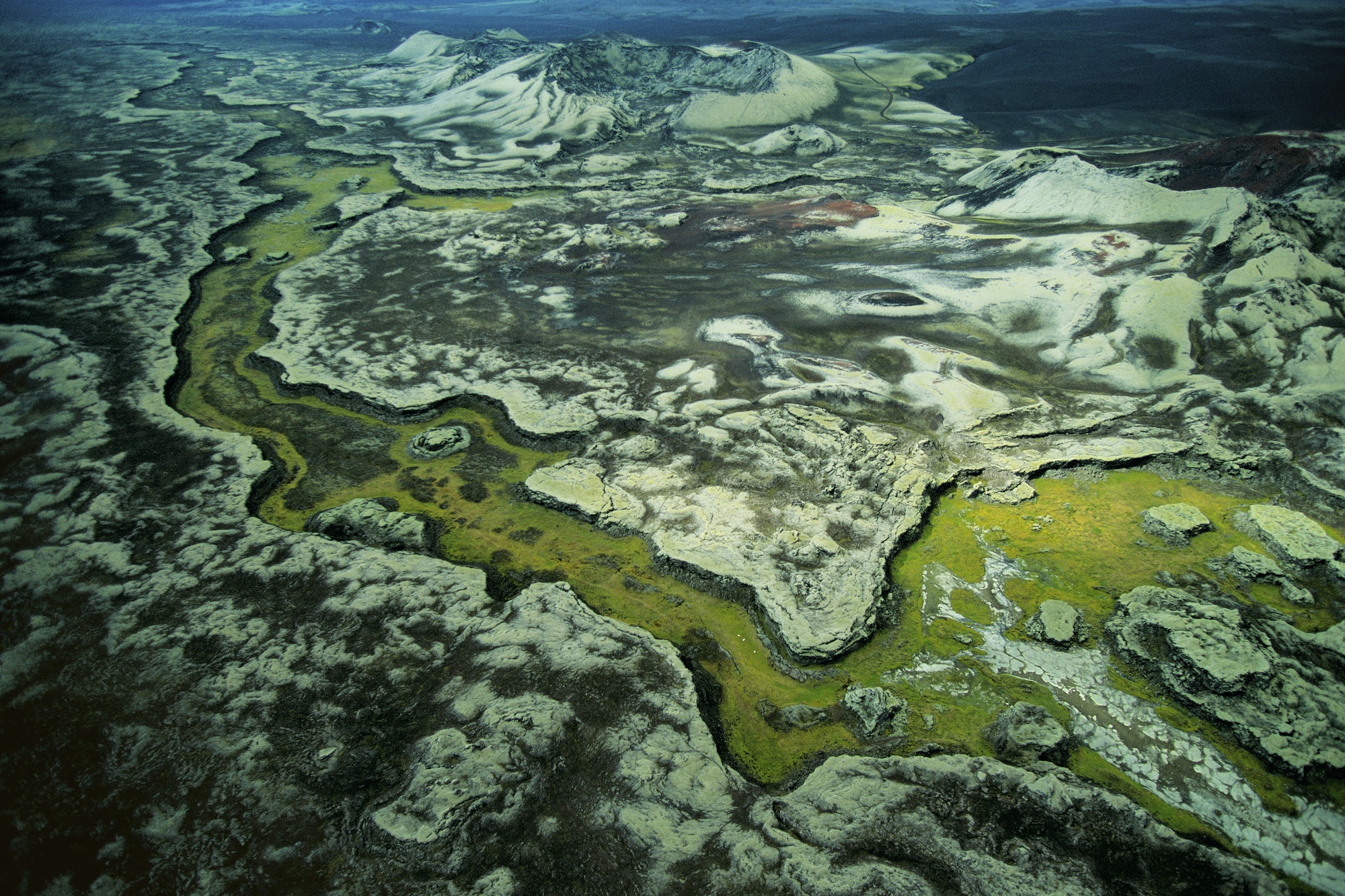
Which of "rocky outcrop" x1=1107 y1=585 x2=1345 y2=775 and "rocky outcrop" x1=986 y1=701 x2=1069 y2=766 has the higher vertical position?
"rocky outcrop" x1=1107 y1=585 x2=1345 y2=775

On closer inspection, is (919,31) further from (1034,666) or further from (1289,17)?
(1034,666)

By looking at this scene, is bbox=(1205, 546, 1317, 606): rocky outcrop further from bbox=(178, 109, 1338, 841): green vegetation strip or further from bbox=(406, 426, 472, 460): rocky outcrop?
bbox=(406, 426, 472, 460): rocky outcrop

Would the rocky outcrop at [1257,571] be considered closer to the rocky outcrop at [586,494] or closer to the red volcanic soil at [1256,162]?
the rocky outcrop at [586,494]

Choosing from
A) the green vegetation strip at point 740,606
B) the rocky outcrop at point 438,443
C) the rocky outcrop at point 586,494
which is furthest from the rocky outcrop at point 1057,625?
the rocky outcrop at point 438,443

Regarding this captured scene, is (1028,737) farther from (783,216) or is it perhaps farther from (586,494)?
(783,216)

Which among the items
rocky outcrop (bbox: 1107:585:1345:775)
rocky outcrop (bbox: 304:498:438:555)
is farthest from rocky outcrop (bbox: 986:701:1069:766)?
rocky outcrop (bbox: 304:498:438:555)

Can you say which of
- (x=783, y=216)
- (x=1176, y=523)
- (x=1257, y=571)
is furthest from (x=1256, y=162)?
(x=1257, y=571)
